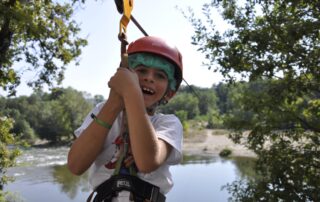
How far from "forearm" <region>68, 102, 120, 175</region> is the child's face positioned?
19 centimetres

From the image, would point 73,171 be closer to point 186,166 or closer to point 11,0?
point 11,0

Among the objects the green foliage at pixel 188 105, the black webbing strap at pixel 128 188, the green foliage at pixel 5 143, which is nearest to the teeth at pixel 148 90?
the black webbing strap at pixel 128 188

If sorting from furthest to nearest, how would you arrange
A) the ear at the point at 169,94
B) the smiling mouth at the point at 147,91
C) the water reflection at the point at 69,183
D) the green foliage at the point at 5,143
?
1. the water reflection at the point at 69,183
2. the green foliage at the point at 5,143
3. the ear at the point at 169,94
4. the smiling mouth at the point at 147,91

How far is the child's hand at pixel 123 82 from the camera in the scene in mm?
1172

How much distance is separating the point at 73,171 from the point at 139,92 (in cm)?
41

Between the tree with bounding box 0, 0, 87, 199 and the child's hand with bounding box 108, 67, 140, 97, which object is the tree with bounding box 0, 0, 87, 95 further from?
the child's hand with bounding box 108, 67, 140, 97

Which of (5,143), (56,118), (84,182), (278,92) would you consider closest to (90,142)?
(278,92)

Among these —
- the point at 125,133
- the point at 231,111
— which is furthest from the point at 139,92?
the point at 231,111

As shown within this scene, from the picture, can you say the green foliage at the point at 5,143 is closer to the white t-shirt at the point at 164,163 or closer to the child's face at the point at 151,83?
the white t-shirt at the point at 164,163

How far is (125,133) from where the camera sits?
1332 mm

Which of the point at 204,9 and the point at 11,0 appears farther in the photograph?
the point at 11,0

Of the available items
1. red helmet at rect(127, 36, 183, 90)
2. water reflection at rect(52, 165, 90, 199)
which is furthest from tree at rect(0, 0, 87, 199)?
water reflection at rect(52, 165, 90, 199)

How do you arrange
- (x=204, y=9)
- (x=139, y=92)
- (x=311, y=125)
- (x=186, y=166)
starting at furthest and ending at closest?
1. (x=186, y=166)
2. (x=204, y=9)
3. (x=311, y=125)
4. (x=139, y=92)

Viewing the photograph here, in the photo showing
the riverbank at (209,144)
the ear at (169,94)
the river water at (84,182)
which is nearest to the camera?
the ear at (169,94)
